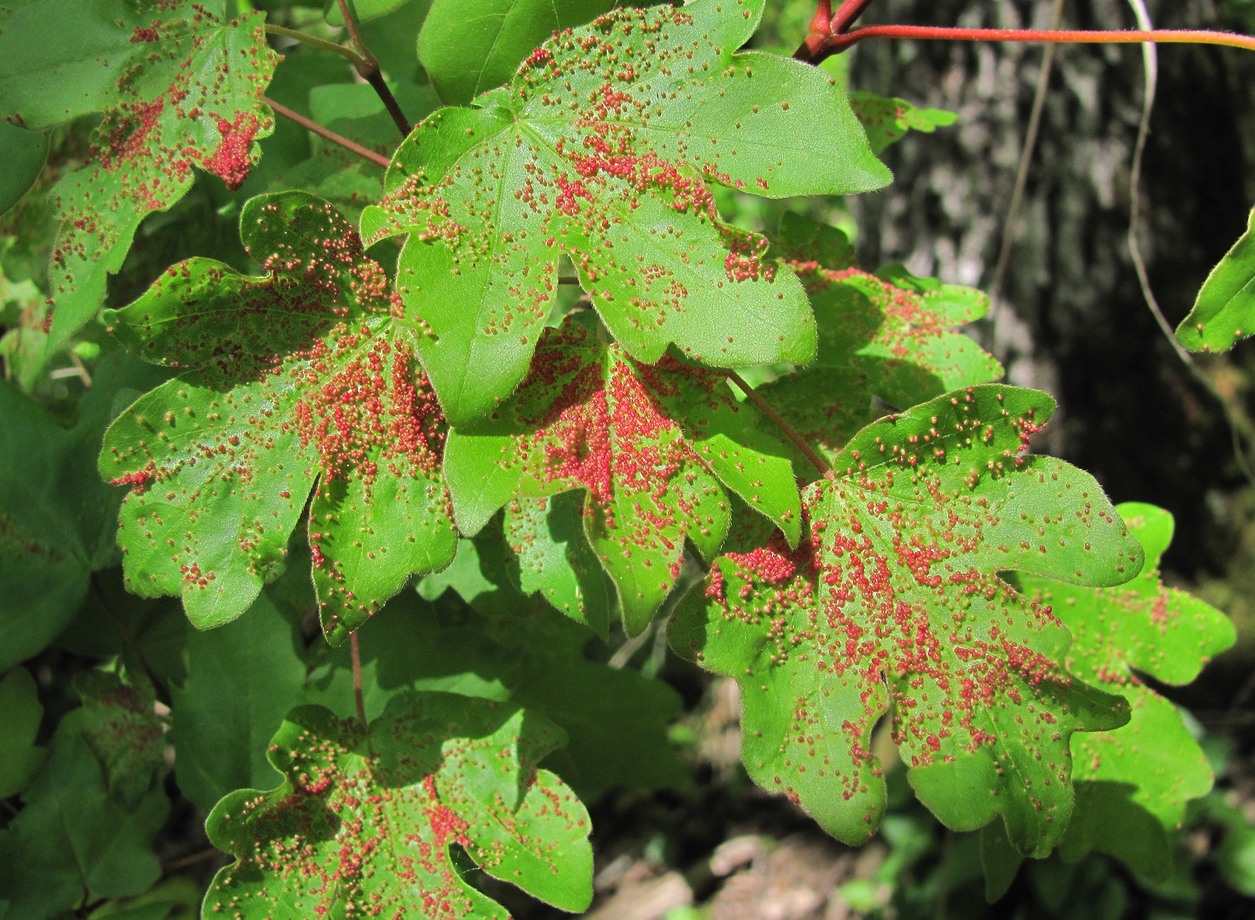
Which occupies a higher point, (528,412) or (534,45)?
(534,45)

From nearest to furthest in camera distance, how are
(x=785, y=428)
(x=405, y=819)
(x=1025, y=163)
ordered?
(x=785, y=428), (x=405, y=819), (x=1025, y=163)

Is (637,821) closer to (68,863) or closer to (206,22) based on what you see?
(68,863)

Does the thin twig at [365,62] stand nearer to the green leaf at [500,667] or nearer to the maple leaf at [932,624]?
the green leaf at [500,667]

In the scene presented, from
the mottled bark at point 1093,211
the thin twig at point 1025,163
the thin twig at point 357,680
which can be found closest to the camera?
the thin twig at point 357,680

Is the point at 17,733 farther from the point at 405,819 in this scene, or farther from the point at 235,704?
the point at 405,819

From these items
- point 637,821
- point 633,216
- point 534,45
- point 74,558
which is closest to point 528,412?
point 633,216

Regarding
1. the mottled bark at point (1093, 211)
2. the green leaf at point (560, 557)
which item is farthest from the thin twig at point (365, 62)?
the mottled bark at point (1093, 211)

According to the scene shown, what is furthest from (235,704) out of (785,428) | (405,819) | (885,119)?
(885,119)
